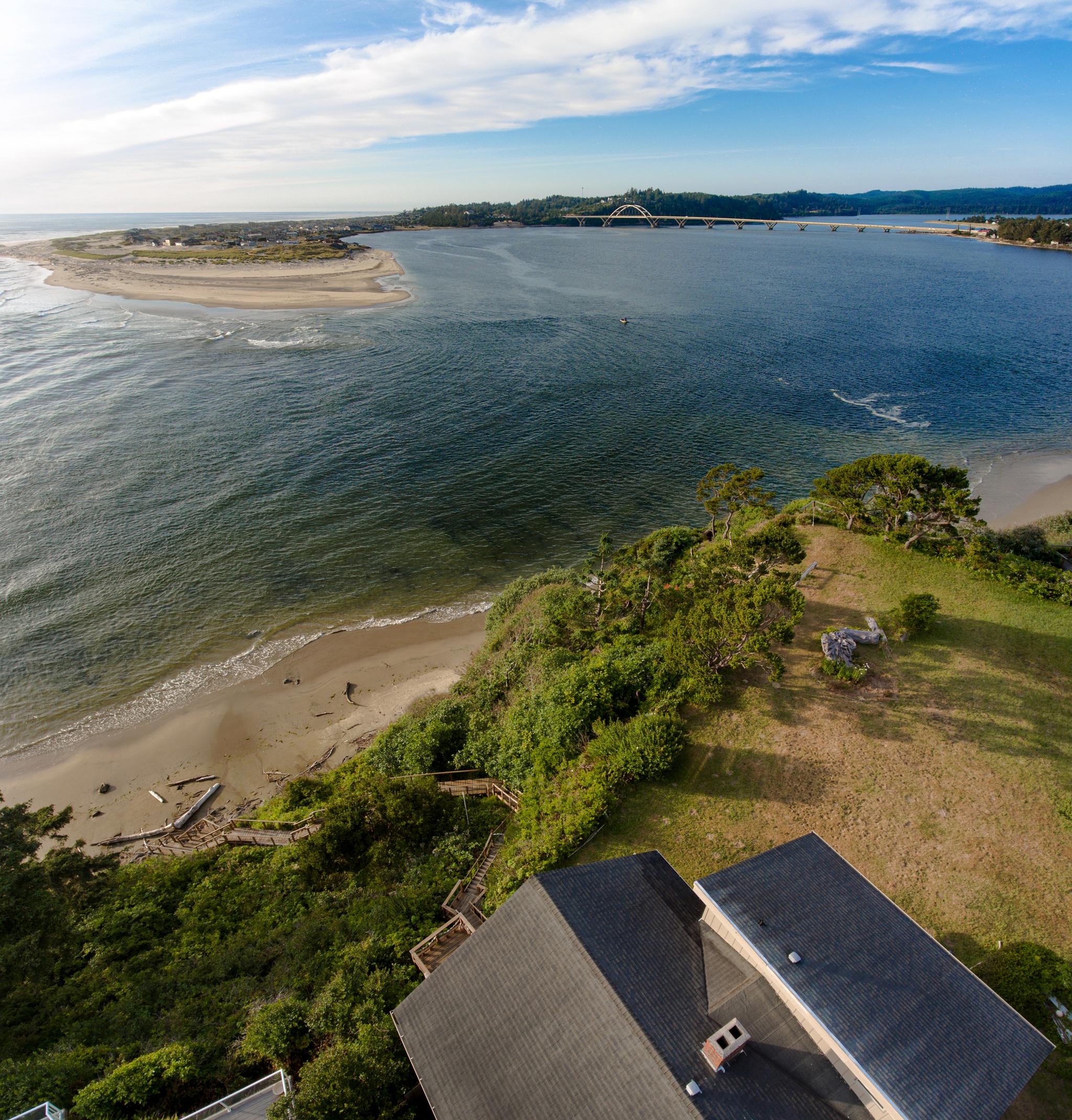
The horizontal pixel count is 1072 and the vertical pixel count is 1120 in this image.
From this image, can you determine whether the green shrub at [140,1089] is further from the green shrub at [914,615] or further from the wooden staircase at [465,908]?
the green shrub at [914,615]

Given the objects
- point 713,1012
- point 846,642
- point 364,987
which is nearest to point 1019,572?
point 846,642

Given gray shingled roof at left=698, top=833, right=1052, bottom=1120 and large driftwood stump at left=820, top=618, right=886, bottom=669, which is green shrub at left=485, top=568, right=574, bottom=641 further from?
gray shingled roof at left=698, top=833, right=1052, bottom=1120

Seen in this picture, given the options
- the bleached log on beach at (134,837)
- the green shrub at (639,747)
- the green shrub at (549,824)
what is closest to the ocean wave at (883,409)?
the green shrub at (639,747)

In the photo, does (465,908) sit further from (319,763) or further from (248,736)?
(248,736)

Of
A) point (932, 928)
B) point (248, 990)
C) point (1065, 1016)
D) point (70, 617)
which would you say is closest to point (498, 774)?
point (248, 990)

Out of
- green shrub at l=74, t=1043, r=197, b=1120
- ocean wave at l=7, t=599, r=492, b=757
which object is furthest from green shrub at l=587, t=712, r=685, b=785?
ocean wave at l=7, t=599, r=492, b=757

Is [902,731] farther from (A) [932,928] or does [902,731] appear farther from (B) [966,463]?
(B) [966,463]
